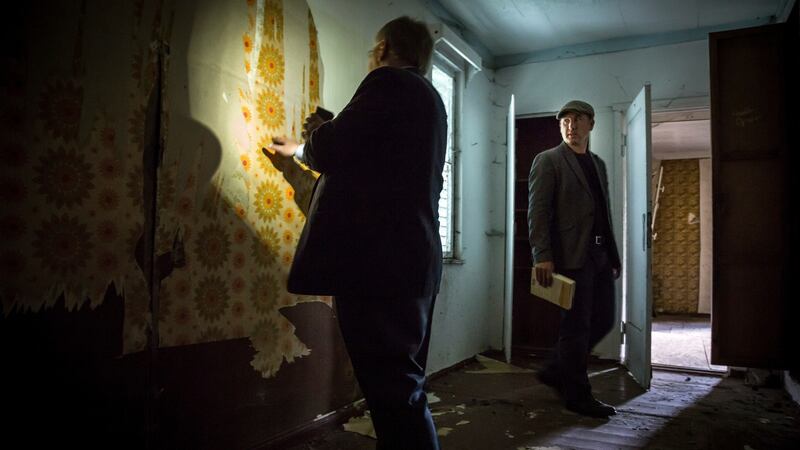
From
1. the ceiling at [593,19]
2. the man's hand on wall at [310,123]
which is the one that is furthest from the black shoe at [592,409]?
the ceiling at [593,19]

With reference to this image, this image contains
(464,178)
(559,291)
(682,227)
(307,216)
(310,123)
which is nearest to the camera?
(307,216)

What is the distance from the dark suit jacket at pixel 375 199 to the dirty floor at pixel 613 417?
3.66 ft

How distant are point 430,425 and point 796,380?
2.64m

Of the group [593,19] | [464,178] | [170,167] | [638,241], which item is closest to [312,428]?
[170,167]

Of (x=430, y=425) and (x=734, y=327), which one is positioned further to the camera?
(x=734, y=327)

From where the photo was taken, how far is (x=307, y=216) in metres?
1.29

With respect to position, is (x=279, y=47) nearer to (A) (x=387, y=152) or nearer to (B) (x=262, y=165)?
(B) (x=262, y=165)

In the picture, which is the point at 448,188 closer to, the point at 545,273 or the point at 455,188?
the point at 455,188

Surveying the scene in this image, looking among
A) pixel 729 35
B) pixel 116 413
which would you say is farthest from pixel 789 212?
pixel 116 413

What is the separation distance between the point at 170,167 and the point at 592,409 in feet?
7.17

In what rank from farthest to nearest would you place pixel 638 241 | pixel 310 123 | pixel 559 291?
pixel 638 241
pixel 559 291
pixel 310 123

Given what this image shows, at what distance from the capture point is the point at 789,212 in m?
2.90

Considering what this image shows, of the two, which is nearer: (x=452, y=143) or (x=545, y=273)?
(x=545, y=273)

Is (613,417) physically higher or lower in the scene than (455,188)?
lower
